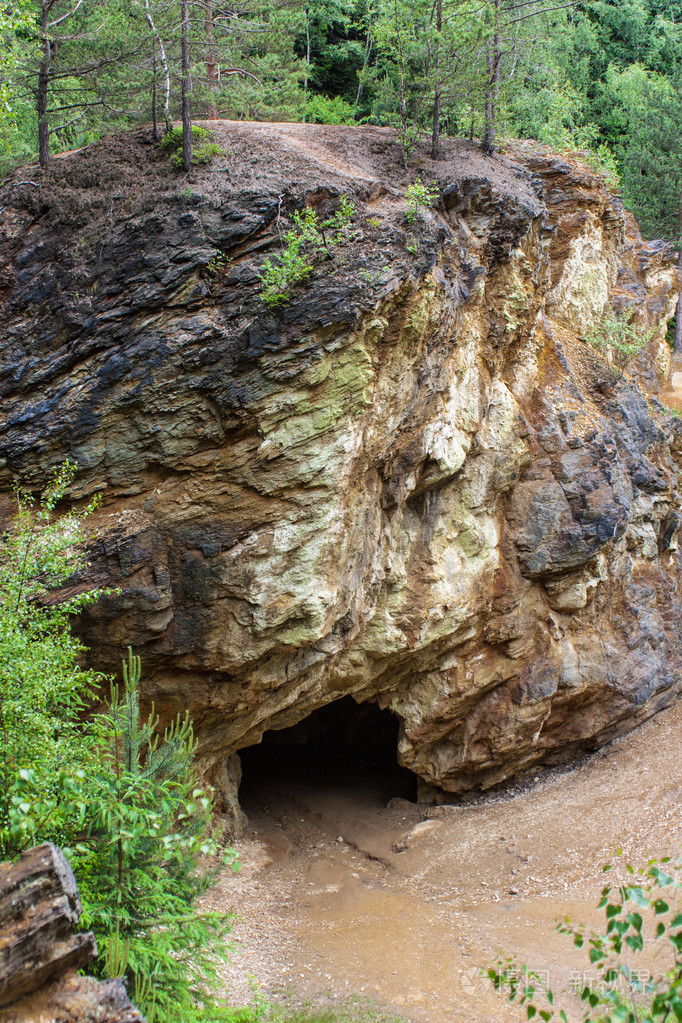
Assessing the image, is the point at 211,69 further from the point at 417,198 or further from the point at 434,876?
the point at 434,876

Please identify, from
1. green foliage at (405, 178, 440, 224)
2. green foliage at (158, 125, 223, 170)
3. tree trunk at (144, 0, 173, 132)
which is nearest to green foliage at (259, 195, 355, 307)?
green foliage at (405, 178, 440, 224)

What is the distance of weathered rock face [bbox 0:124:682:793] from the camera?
31.1 ft

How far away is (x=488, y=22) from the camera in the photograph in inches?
480

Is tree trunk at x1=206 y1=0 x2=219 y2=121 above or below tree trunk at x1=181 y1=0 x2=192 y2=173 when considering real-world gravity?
above

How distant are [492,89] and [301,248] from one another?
6009mm

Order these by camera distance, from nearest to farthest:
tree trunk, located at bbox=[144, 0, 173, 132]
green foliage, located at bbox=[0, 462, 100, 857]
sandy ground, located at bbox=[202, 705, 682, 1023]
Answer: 1. green foliage, located at bbox=[0, 462, 100, 857]
2. sandy ground, located at bbox=[202, 705, 682, 1023]
3. tree trunk, located at bbox=[144, 0, 173, 132]

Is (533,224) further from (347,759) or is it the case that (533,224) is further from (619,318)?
(347,759)

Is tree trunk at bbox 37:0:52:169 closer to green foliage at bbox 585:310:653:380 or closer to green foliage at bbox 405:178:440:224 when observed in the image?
green foliage at bbox 405:178:440:224


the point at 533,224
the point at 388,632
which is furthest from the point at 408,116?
the point at 388,632

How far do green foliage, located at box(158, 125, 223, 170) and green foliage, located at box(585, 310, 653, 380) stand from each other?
834 cm

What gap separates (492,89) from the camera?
13.0 meters

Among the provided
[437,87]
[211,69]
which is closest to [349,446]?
[437,87]

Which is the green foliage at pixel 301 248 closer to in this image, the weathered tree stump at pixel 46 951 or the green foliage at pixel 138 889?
the green foliage at pixel 138 889

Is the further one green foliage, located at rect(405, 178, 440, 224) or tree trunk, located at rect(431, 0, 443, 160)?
tree trunk, located at rect(431, 0, 443, 160)
